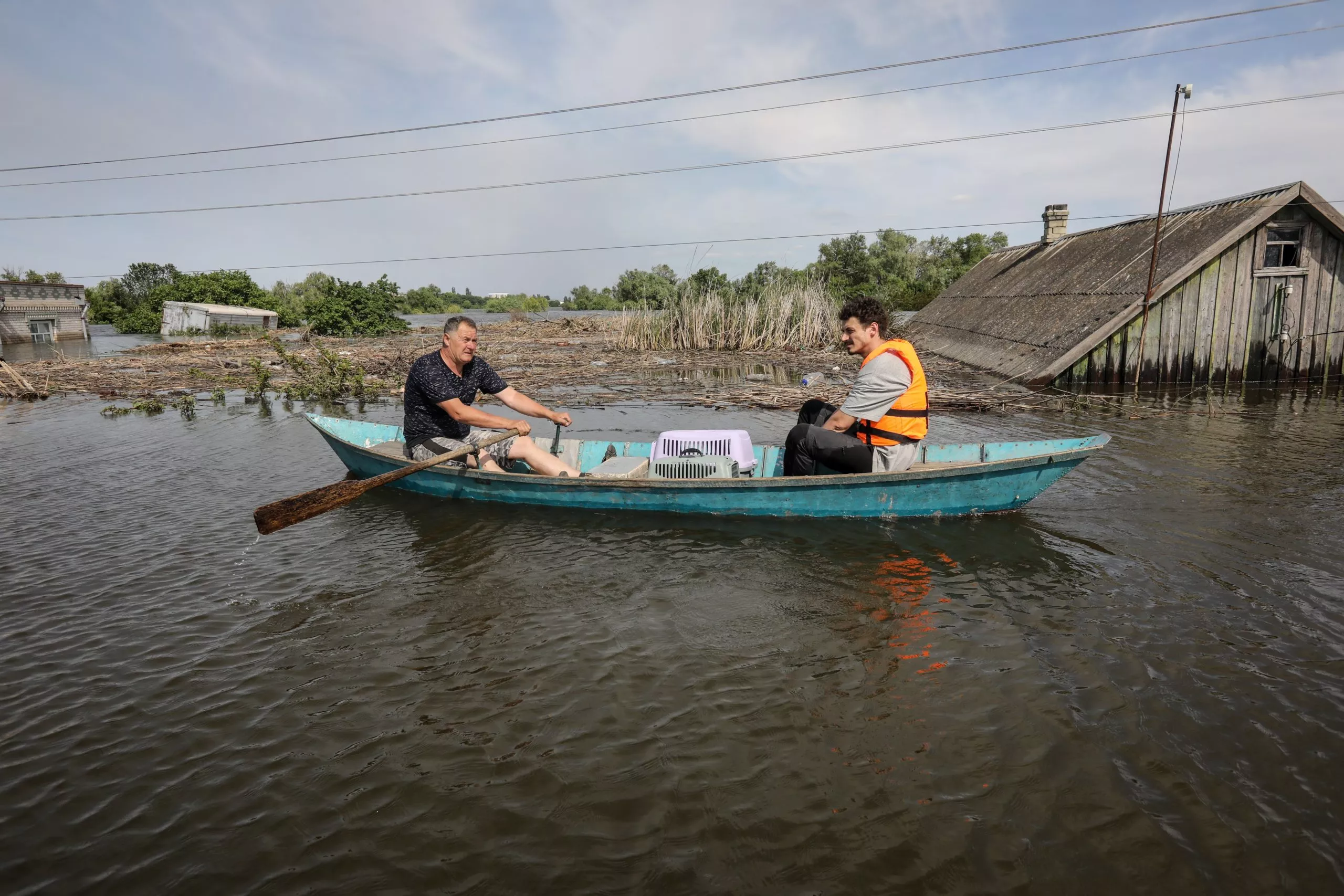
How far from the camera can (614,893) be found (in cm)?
276

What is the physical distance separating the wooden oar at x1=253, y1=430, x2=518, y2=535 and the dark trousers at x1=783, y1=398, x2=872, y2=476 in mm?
3021

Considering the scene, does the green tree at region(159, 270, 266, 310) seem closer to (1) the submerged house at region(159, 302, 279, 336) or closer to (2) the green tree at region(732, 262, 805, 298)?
(1) the submerged house at region(159, 302, 279, 336)

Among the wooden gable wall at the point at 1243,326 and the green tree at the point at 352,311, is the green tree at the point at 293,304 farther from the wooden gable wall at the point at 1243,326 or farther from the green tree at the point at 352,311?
the wooden gable wall at the point at 1243,326

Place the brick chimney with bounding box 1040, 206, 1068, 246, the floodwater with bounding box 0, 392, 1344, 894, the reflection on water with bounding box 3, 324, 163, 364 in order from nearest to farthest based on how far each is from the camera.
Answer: the floodwater with bounding box 0, 392, 1344, 894 < the brick chimney with bounding box 1040, 206, 1068, 246 < the reflection on water with bounding box 3, 324, 163, 364

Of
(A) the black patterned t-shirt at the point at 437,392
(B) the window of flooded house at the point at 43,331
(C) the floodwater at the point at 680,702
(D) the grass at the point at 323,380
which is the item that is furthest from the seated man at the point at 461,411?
(B) the window of flooded house at the point at 43,331

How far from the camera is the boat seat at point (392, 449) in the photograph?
8070 millimetres

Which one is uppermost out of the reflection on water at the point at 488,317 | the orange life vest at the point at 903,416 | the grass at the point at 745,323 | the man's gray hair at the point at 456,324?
the reflection on water at the point at 488,317

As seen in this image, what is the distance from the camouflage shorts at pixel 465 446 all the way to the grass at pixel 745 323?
1718 centimetres

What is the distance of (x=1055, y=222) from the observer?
22.6 m

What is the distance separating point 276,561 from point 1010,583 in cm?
625

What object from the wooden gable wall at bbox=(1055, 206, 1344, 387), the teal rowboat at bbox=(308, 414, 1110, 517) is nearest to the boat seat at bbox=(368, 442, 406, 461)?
the teal rowboat at bbox=(308, 414, 1110, 517)

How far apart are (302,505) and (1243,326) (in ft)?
59.3

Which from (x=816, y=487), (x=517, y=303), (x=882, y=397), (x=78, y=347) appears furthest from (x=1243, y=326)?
(x=517, y=303)

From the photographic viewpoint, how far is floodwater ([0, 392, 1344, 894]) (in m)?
2.95
